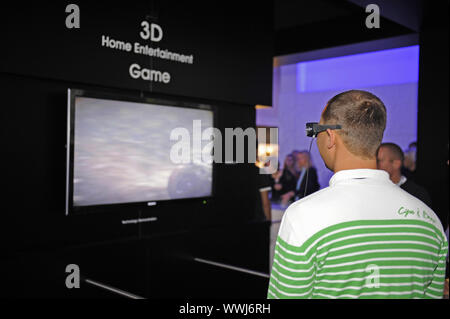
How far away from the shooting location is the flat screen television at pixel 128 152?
105 inches

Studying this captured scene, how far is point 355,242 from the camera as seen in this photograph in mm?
1149

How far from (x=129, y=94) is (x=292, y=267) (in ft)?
7.27

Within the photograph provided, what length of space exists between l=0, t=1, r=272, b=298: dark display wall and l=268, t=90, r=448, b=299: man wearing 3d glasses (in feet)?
6.01

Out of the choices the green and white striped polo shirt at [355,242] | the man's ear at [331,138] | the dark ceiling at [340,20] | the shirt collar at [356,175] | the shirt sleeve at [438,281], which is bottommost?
Answer: the shirt sleeve at [438,281]

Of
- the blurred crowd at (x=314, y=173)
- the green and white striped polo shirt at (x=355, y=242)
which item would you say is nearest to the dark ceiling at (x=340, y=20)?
the blurred crowd at (x=314, y=173)

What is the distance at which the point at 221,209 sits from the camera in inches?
148

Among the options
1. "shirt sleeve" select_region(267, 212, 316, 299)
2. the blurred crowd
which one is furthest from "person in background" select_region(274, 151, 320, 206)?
"shirt sleeve" select_region(267, 212, 316, 299)

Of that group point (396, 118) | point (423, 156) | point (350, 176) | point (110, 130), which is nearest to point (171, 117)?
point (110, 130)

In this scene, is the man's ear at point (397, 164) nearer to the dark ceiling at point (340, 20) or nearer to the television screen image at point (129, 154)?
the television screen image at point (129, 154)

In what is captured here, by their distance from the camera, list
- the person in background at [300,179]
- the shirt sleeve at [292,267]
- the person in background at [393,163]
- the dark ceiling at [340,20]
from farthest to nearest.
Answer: the person in background at [300,179], the dark ceiling at [340,20], the person in background at [393,163], the shirt sleeve at [292,267]

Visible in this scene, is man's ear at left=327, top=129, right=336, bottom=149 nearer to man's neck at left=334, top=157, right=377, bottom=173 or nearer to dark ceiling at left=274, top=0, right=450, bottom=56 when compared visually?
man's neck at left=334, top=157, right=377, bottom=173

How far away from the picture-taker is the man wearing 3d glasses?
3.73ft

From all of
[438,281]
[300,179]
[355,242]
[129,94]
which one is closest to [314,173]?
[300,179]

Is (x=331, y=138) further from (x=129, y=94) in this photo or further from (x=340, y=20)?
(x=340, y=20)
